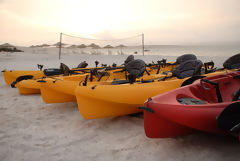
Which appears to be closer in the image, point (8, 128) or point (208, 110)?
point (208, 110)

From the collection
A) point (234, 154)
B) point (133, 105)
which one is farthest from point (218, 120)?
point (133, 105)

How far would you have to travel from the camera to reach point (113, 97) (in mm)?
2812

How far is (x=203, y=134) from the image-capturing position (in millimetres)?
2441

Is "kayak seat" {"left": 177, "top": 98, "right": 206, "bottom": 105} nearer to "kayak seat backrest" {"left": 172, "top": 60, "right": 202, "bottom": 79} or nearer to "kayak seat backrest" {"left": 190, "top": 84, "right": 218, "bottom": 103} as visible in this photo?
"kayak seat backrest" {"left": 190, "top": 84, "right": 218, "bottom": 103}

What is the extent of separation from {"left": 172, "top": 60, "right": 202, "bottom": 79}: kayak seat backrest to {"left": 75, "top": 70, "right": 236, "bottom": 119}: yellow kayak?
894 mm

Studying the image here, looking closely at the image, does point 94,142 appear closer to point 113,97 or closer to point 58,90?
point 113,97

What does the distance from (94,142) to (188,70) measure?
2.35m

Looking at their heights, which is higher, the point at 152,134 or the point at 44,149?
the point at 152,134

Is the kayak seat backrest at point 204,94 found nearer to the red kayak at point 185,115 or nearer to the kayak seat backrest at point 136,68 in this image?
the red kayak at point 185,115

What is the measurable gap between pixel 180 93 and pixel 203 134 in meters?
0.61

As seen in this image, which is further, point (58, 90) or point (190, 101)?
point (58, 90)

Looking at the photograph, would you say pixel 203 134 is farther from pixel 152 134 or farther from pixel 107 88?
pixel 107 88

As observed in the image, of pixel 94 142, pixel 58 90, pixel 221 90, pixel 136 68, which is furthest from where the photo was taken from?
pixel 136 68

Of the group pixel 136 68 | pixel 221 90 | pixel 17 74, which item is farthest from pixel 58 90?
pixel 17 74
